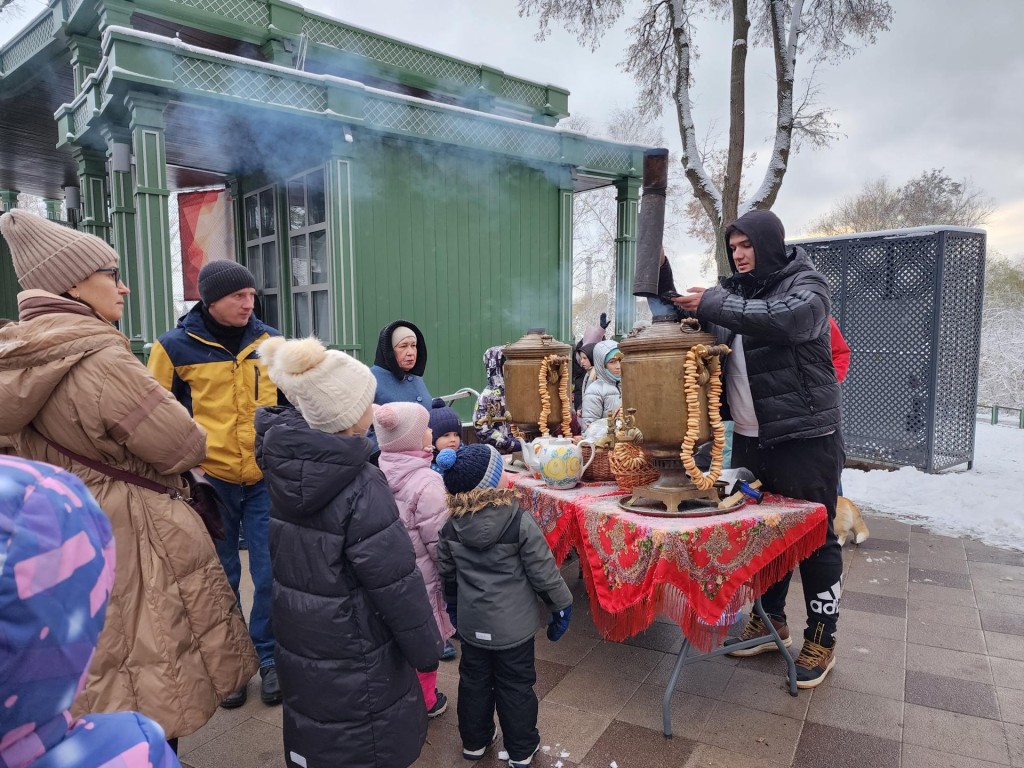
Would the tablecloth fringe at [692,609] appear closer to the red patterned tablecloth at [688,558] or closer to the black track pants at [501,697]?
the red patterned tablecloth at [688,558]

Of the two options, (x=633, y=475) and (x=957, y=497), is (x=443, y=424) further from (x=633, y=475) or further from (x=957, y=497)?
(x=957, y=497)

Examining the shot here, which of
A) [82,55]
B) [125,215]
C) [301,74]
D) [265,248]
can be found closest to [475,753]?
[301,74]

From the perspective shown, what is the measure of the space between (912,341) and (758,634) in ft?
17.7

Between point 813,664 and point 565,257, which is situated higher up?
point 565,257

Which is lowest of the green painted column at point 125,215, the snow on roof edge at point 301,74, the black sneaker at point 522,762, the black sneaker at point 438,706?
the black sneaker at point 438,706

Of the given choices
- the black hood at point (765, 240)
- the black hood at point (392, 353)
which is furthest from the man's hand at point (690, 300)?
the black hood at point (392, 353)

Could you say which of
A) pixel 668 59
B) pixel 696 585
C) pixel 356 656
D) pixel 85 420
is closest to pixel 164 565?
pixel 85 420

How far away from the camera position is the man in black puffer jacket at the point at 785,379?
2.56 metres

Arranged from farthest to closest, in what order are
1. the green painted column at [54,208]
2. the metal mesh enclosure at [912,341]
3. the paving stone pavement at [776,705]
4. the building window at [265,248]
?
the green painted column at [54,208] < the building window at [265,248] < the metal mesh enclosure at [912,341] < the paving stone pavement at [776,705]

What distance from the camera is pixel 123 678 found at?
6.47 ft

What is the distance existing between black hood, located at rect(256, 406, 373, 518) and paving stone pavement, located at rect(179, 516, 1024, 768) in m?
1.27

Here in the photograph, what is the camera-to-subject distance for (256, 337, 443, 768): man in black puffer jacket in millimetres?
1854

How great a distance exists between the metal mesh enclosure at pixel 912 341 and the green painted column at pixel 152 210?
7.18m

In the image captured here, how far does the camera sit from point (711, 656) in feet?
8.99
